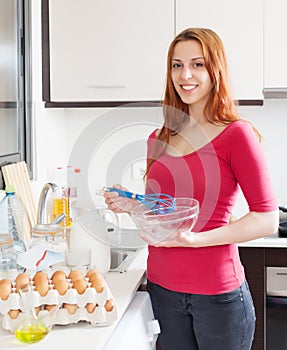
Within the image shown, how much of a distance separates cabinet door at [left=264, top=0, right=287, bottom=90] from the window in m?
1.02

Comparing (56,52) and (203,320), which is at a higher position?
(56,52)

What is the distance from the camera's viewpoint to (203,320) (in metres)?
1.70

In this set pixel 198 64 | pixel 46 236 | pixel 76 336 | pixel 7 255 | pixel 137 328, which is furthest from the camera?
pixel 46 236

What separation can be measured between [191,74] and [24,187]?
94cm

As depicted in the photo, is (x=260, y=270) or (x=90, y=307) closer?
(x=90, y=307)

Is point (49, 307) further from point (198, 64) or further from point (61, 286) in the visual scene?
point (198, 64)

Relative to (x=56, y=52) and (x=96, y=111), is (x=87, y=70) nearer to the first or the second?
(x=56, y=52)

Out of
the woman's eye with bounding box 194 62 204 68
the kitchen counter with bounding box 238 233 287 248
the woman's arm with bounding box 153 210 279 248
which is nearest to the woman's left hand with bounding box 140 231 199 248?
the woman's arm with bounding box 153 210 279 248

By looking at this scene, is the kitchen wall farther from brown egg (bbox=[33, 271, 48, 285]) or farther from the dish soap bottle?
brown egg (bbox=[33, 271, 48, 285])

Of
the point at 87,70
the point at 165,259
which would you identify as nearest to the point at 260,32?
the point at 87,70

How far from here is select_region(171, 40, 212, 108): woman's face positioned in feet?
5.67

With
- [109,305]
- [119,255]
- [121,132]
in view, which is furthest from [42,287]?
[121,132]

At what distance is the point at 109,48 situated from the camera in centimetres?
271

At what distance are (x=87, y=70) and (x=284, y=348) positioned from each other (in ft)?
4.78
